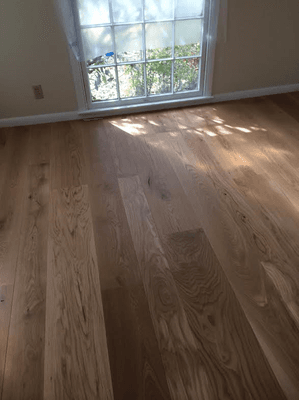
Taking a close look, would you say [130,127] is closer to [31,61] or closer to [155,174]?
[155,174]

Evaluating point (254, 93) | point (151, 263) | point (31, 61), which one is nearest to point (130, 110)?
point (31, 61)

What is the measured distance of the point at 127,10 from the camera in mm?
2738

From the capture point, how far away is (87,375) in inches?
56.4

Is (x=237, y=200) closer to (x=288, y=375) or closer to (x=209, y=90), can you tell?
(x=288, y=375)

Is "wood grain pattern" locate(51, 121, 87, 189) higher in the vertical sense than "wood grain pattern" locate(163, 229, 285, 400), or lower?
higher

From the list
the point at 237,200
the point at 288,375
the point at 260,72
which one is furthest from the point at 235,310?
the point at 260,72

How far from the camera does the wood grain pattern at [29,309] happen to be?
1422 millimetres

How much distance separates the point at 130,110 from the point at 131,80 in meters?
0.25

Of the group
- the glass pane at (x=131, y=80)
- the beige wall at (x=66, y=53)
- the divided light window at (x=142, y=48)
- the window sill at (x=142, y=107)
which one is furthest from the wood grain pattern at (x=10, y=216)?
the glass pane at (x=131, y=80)

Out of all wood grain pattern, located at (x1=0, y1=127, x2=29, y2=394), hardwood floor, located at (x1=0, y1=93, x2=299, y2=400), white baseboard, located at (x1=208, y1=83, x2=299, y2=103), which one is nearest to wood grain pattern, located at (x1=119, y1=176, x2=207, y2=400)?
hardwood floor, located at (x1=0, y1=93, x2=299, y2=400)

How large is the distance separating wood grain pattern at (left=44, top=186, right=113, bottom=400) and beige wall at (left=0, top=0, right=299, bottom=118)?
1235mm

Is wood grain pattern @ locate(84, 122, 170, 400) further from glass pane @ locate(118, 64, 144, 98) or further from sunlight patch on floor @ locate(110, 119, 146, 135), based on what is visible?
glass pane @ locate(118, 64, 144, 98)

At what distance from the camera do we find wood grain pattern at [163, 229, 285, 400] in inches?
53.9

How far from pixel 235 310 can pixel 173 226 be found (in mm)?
614
